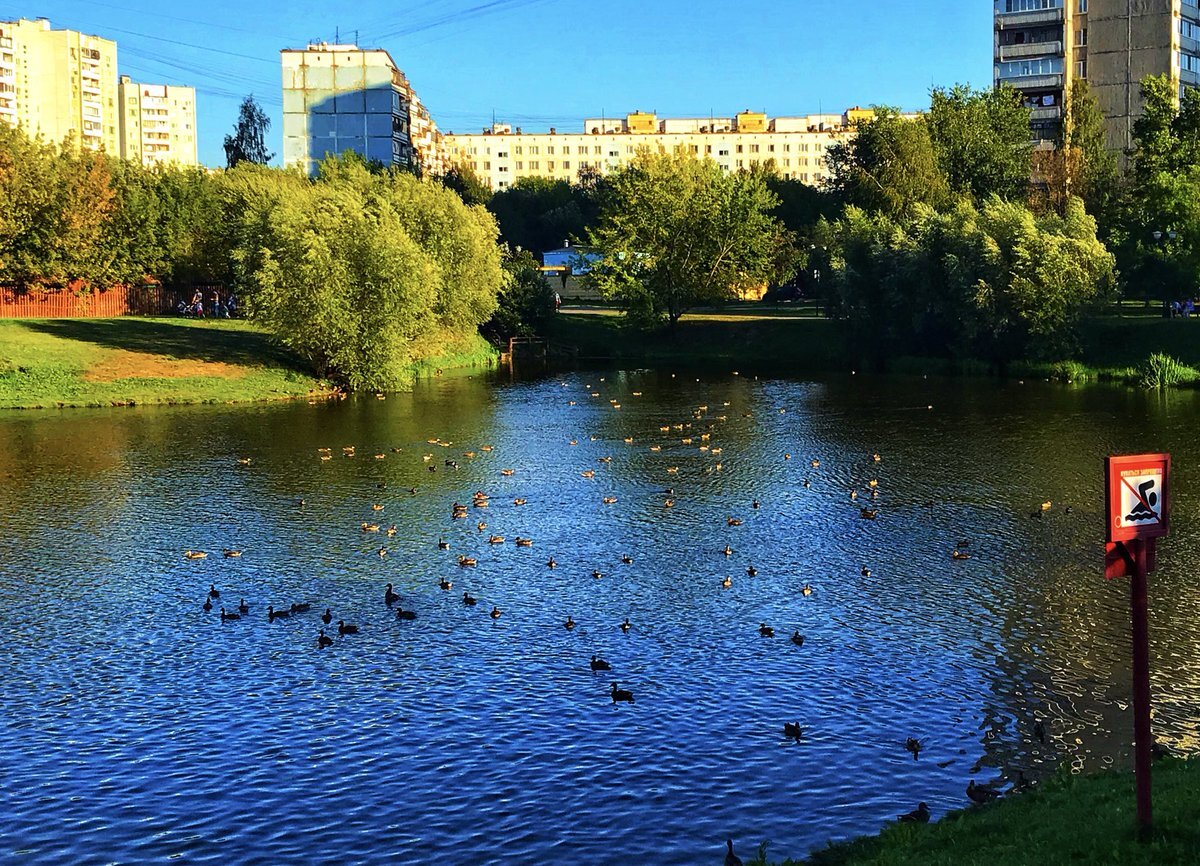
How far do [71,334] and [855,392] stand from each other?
58547 mm

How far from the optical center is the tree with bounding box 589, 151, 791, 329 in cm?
13238

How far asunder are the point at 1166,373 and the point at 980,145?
55.1 meters

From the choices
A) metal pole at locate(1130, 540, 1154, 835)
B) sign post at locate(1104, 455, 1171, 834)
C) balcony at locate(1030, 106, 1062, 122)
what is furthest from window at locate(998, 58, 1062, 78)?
metal pole at locate(1130, 540, 1154, 835)

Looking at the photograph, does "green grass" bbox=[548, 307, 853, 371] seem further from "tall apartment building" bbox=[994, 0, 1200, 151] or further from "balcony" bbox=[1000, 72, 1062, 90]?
"tall apartment building" bbox=[994, 0, 1200, 151]

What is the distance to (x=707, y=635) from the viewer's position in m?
32.7

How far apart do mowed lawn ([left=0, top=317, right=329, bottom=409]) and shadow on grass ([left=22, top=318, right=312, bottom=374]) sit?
7 cm

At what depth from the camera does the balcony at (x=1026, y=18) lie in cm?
15000

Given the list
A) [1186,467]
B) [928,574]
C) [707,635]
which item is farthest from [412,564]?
[1186,467]

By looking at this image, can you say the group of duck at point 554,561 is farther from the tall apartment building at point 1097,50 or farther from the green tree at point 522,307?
the tall apartment building at point 1097,50

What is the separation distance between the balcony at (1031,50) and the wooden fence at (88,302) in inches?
3764

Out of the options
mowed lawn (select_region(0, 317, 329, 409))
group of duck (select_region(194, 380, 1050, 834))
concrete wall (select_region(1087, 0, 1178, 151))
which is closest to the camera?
group of duck (select_region(194, 380, 1050, 834))

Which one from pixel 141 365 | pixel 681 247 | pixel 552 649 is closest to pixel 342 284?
pixel 141 365

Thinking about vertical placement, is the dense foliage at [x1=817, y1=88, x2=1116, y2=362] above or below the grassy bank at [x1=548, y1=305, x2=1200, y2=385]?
above

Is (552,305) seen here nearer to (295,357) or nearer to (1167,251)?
(295,357)
